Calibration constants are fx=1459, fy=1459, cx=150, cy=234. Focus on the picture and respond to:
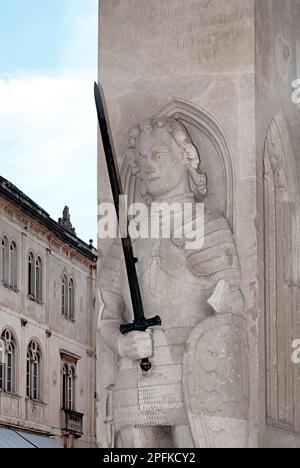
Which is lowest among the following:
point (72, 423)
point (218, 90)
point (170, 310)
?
point (170, 310)

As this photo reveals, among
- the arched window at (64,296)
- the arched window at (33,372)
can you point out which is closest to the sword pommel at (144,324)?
the arched window at (33,372)

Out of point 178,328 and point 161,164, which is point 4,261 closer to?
point 161,164

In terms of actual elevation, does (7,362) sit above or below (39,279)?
below

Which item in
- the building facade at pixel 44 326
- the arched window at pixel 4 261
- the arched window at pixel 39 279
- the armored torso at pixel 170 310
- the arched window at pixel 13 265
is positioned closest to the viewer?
the armored torso at pixel 170 310

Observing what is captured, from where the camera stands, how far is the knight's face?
8.73 meters

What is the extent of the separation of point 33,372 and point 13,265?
2725mm

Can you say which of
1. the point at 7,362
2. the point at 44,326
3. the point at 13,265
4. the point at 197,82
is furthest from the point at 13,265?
the point at 197,82

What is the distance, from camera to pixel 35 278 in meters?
34.4

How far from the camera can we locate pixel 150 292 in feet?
28.3

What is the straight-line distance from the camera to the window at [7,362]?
3129 cm

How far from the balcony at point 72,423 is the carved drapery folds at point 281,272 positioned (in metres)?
26.9

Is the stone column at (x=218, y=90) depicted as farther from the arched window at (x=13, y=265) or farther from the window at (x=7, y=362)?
the arched window at (x=13, y=265)

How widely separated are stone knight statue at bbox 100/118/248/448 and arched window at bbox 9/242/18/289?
23764 mm

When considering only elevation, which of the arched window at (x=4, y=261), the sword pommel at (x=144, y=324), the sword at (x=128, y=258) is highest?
the arched window at (x=4, y=261)
